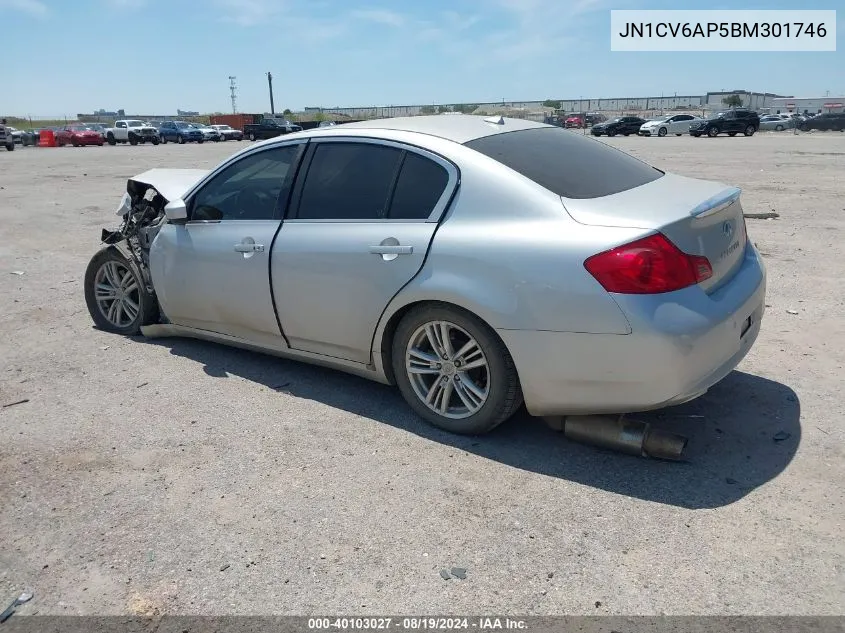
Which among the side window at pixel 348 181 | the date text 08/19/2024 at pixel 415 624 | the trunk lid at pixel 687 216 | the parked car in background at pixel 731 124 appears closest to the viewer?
the date text 08/19/2024 at pixel 415 624

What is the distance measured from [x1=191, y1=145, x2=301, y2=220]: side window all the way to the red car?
48880 millimetres

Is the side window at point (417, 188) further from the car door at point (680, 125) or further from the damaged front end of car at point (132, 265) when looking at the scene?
the car door at point (680, 125)

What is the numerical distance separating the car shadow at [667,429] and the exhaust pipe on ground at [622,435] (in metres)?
0.06

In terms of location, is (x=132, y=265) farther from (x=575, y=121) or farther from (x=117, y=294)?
(x=575, y=121)

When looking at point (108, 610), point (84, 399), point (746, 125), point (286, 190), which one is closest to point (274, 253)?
point (286, 190)

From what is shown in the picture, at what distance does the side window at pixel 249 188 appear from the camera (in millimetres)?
4324

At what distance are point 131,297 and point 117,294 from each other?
133 millimetres

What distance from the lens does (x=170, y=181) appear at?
5574mm

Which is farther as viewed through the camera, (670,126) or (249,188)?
(670,126)

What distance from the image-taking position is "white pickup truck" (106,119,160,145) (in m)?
48.2

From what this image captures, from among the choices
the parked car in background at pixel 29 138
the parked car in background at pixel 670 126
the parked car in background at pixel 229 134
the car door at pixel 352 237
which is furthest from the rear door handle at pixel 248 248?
the parked car in background at pixel 229 134

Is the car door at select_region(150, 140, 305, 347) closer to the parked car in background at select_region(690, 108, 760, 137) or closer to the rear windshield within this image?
the rear windshield

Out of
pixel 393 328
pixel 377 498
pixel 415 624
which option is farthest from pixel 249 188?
pixel 415 624

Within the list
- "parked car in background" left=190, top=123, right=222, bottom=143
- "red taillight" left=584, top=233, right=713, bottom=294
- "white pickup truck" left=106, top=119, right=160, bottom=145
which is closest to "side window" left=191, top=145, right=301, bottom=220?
"red taillight" left=584, top=233, right=713, bottom=294
